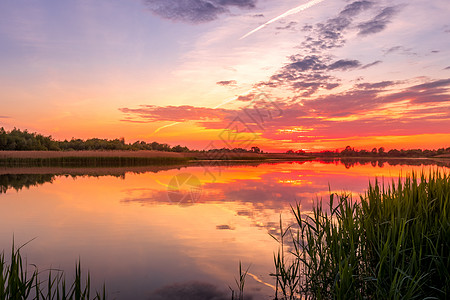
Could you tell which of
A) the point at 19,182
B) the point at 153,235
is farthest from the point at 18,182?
the point at 153,235

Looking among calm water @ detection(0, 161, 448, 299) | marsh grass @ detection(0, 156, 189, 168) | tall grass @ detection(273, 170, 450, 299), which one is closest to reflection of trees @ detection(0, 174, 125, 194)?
calm water @ detection(0, 161, 448, 299)

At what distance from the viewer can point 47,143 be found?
251 feet

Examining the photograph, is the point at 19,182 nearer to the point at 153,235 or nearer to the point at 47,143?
the point at 153,235

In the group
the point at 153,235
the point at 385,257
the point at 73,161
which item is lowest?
the point at 153,235

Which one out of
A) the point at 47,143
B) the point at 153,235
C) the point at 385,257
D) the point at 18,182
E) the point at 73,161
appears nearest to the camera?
the point at 385,257

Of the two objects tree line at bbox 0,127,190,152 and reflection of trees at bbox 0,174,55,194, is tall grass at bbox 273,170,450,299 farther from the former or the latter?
tree line at bbox 0,127,190,152

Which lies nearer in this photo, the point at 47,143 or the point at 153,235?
the point at 153,235

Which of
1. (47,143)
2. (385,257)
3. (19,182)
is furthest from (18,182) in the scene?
(47,143)

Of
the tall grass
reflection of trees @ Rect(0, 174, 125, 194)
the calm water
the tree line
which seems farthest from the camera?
the tree line

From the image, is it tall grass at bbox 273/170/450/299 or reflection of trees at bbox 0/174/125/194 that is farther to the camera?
reflection of trees at bbox 0/174/125/194

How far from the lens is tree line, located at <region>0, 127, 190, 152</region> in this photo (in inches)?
2517

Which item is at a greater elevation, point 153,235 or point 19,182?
point 19,182

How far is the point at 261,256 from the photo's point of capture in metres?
7.04

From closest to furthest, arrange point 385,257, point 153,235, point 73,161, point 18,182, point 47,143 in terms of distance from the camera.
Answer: point 385,257 → point 153,235 → point 18,182 → point 73,161 → point 47,143
